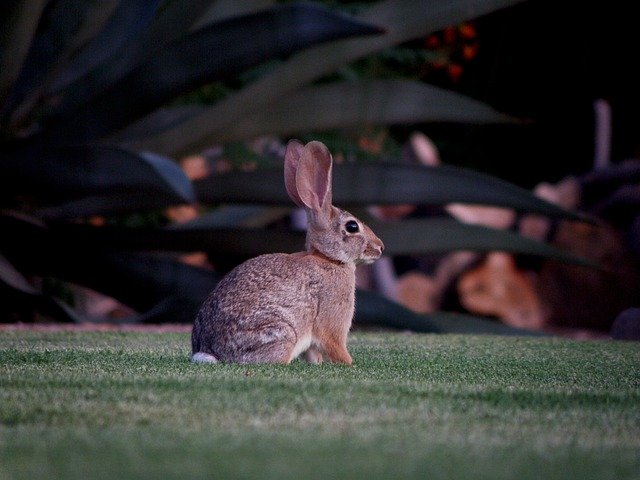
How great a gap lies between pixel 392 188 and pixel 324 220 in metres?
2.88

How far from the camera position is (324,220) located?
14.4ft

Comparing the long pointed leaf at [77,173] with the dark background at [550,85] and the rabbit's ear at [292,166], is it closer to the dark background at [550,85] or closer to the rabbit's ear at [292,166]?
the rabbit's ear at [292,166]

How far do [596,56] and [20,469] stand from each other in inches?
481

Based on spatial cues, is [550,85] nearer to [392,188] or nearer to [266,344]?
[392,188]

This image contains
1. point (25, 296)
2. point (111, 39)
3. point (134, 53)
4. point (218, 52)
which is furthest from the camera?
point (111, 39)

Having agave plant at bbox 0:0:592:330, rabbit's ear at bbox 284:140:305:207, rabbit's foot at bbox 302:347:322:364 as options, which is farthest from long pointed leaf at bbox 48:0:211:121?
rabbit's foot at bbox 302:347:322:364

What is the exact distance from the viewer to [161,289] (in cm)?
710

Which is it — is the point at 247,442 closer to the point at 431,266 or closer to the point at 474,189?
the point at 474,189

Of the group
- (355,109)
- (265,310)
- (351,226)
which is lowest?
(265,310)

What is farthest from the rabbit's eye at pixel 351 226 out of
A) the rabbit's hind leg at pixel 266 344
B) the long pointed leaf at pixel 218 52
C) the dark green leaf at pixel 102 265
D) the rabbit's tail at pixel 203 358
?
the dark green leaf at pixel 102 265

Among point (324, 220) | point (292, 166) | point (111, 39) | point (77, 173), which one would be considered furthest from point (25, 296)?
point (324, 220)

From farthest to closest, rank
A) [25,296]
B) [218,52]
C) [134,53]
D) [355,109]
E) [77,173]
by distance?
[355,109] → [134,53] → [218,52] → [77,173] → [25,296]

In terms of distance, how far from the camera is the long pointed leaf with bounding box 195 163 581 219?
705cm

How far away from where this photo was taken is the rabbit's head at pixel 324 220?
14.3 feet
